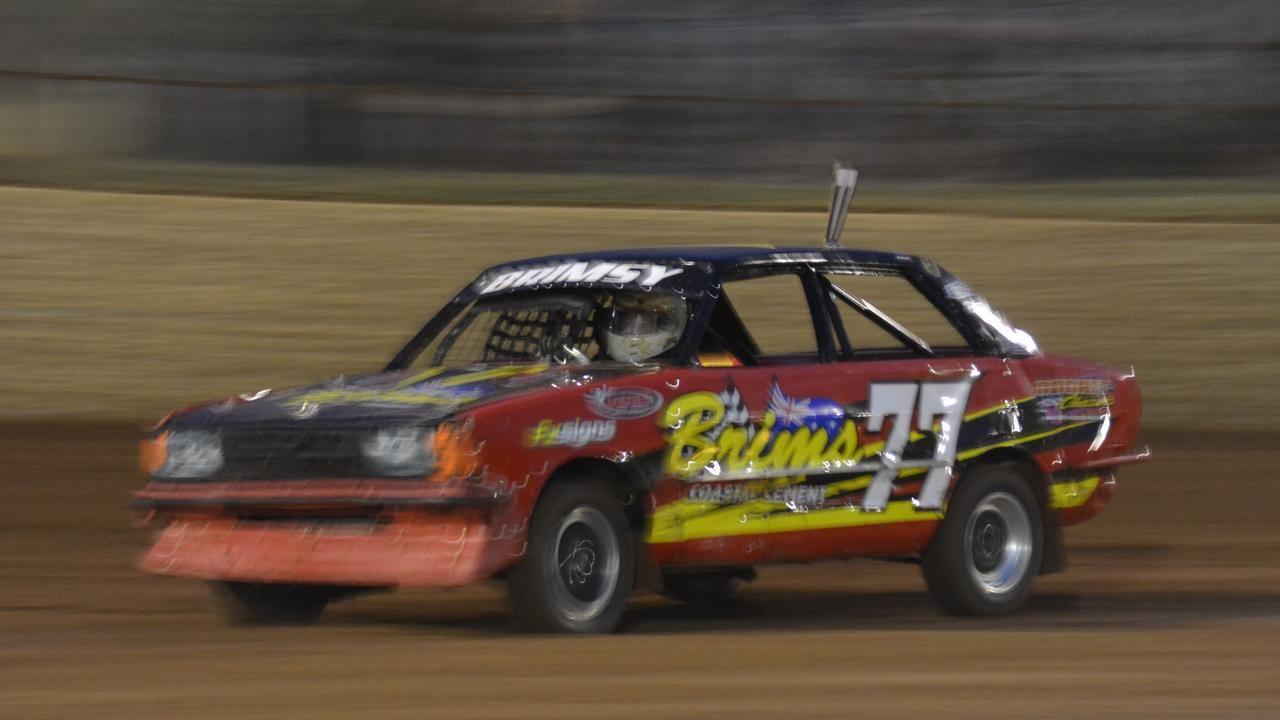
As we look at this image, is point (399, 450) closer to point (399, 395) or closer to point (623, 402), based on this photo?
point (399, 395)

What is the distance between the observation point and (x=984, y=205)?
770 inches

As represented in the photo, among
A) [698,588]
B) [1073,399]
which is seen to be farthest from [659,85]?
[1073,399]

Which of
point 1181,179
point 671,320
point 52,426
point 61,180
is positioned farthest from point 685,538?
point 1181,179

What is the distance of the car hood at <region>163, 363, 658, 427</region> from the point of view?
728 cm

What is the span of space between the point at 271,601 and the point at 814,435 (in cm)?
208

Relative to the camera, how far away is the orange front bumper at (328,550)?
278 inches

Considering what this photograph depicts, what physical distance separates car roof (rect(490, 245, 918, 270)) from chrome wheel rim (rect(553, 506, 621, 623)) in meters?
1.30

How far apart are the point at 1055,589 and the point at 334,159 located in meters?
11.2

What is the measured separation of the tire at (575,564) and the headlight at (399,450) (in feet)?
1.37

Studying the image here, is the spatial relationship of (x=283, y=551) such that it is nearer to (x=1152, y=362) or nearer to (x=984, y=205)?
(x=1152, y=362)

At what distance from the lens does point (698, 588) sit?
9438 mm

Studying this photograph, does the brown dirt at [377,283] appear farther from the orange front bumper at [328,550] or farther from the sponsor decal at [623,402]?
the sponsor decal at [623,402]

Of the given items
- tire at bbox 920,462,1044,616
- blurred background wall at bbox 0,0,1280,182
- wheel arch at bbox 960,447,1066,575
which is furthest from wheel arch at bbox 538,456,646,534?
blurred background wall at bbox 0,0,1280,182

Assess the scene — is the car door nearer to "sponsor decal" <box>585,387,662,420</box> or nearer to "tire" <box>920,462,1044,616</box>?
"tire" <box>920,462,1044,616</box>
